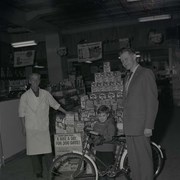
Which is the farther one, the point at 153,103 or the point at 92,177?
the point at 92,177

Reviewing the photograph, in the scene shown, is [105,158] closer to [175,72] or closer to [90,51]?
[90,51]

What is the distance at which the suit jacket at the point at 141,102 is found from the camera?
11.2 feet

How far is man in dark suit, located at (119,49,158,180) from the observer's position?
342cm

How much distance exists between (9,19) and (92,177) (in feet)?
24.4

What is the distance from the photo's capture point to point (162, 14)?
1267cm

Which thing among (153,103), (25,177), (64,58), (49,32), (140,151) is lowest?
(25,177)

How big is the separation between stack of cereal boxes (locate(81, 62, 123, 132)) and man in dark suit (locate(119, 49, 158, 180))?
2.03 metres

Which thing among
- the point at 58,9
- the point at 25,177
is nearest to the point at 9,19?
the point at 58,9

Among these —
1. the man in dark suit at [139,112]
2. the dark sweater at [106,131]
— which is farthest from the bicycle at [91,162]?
the man in dark suit at [139,112]

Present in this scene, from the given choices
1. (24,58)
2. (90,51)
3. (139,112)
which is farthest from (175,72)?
→ (139,112)

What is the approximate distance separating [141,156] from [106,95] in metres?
2.73

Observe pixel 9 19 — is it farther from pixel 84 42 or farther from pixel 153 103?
pixel 153 103

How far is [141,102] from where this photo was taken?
345 cm

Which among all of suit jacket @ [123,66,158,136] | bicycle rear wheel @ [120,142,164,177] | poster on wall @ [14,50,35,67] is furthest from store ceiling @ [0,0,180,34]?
suit jacket @ [123,66,158,136]
